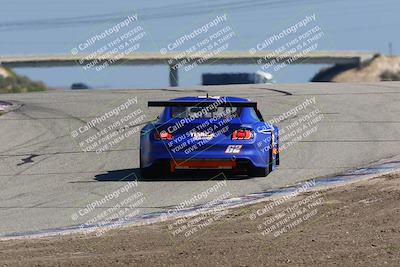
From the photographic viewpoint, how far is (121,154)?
1791cm

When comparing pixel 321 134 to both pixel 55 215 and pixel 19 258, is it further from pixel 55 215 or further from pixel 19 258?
pixel 19 258

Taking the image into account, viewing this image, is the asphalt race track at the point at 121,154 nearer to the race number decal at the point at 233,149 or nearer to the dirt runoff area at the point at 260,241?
the race number decal at the point at 233,149

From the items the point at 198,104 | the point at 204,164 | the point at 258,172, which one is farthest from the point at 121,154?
the point at 258,172

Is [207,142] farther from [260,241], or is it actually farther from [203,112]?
[260,241]

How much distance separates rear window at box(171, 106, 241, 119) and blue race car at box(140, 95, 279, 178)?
0.05 ft

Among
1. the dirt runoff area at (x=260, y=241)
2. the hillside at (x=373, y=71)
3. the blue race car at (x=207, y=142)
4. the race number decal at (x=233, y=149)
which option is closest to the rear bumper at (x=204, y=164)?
the blue race car at (x=207, y=142)

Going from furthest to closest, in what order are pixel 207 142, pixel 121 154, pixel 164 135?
1. pixel 121 154
2. pixel 164 135
3. pixel 207 142

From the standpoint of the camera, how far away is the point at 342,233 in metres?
9.13

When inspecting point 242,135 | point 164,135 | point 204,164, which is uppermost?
point 164,135

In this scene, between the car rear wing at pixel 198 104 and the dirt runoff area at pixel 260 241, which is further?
the car rear wing at pixel 198 104

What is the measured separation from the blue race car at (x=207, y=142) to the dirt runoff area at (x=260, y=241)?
121 inches

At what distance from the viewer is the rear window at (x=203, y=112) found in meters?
14.7

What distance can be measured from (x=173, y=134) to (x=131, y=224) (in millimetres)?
3848

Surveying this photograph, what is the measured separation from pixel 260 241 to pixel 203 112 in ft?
19.3
